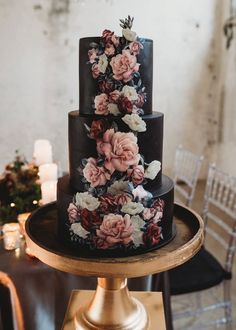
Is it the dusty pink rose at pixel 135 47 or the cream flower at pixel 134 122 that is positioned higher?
the dusty pink rose at pixel 135 47

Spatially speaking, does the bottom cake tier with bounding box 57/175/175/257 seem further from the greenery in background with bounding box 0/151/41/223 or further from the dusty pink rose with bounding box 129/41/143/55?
the greenery in background with bounding box 0/151/41/223

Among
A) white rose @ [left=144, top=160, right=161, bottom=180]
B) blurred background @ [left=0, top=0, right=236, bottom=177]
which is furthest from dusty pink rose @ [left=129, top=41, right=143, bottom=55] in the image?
blurred background @ [left=0, top=0, right=236, bottom=177]

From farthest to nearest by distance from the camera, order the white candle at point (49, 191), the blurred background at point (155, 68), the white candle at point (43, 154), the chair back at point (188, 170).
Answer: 1. the blurred background at point (155, 68)
2. the chair back at point (188, 170)
3. the white candle at point (43, 154)
4. the white candle at point (49, 191)

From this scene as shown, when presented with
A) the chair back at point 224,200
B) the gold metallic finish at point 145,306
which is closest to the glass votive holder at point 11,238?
the gold metallic finish at point 145,306

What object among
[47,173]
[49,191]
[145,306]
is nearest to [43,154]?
[47,173]

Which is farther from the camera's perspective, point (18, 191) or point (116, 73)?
point (18, 191)

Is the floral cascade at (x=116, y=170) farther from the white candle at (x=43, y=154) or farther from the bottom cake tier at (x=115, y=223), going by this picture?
the white candle at (x=43, y=154)

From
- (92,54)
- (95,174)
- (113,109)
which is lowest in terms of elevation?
(95,174)

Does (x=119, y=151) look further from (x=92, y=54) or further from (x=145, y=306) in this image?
(x=145, y=306)

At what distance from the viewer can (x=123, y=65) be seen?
670 mm

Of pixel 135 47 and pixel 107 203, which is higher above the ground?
pixel 135 47

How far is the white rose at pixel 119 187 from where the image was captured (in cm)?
67

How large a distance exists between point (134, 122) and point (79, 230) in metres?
0.23

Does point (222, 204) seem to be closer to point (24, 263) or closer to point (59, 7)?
point (24, 263)
